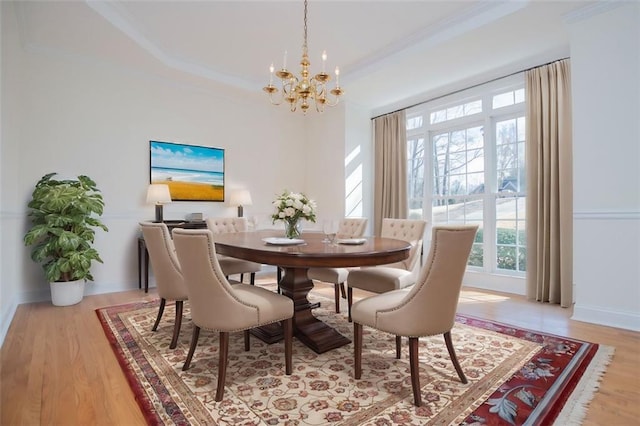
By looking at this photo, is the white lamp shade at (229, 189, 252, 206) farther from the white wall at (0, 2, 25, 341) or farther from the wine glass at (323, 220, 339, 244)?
the wine glass at (323, 220, 339, 244)

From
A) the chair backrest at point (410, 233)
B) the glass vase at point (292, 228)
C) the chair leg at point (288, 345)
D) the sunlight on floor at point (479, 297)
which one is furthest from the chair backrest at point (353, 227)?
the chair leg at point (288, 345)

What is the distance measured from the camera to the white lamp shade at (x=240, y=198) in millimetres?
4926

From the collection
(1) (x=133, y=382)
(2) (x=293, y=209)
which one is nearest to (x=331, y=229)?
(2) (x=293, y=209)

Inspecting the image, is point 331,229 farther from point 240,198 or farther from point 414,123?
point 414,123

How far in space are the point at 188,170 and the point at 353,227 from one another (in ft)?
8.52

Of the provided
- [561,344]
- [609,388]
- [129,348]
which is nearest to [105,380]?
[129,348]

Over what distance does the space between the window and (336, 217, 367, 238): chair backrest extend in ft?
5.49

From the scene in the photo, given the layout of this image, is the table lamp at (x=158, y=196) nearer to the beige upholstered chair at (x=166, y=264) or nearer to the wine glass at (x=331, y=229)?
the beige upholstered chair at (x=166, y=264)

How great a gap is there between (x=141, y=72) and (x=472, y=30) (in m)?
3.96

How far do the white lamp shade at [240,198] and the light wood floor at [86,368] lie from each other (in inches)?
87.3

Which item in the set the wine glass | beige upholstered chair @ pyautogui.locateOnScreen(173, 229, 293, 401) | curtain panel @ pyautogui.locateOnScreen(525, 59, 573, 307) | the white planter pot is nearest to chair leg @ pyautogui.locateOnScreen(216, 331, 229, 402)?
beige upholstered chair @ pyautogui.locateOnScreen(173, 229, 293, 401)

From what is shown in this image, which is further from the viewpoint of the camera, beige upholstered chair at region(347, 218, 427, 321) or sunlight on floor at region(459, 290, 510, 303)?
sunlight on floor at region(459, 290, 510, 303)

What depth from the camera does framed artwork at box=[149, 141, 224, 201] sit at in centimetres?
443

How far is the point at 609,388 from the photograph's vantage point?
1812mm
